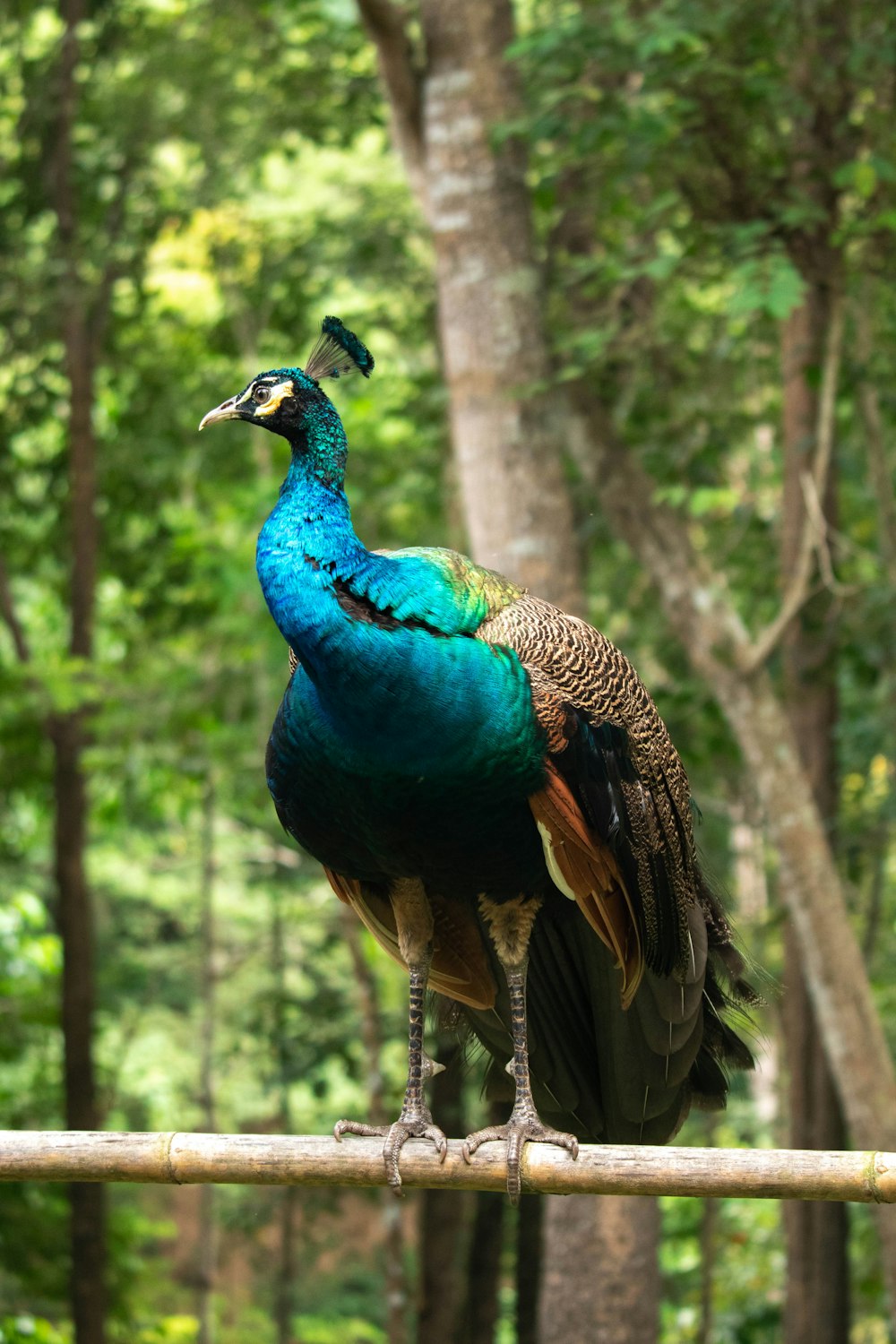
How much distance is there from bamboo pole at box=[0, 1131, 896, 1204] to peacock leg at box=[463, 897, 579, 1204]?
0.03 m

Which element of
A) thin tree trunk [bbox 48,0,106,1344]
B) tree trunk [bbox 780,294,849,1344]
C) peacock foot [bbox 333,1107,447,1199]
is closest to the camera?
peacock foot [bbox 333,1107,447,1199]

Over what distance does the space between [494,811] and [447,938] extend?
559 mm

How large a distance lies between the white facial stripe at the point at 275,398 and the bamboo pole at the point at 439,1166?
1345mm

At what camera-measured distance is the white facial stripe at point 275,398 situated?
3.00 m

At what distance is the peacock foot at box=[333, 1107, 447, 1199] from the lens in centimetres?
304

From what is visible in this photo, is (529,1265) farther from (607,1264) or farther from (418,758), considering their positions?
(418,758)

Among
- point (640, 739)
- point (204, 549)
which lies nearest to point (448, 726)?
point (640, 739)

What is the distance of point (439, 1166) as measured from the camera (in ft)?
10.0

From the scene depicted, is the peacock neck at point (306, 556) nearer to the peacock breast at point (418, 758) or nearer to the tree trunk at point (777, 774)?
the peacock breast at point (418, 758)

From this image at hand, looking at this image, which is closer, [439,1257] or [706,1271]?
[439,1257]

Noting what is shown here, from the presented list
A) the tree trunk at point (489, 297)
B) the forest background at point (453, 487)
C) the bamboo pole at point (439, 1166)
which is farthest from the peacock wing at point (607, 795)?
the tree trunk at point (489, 297)

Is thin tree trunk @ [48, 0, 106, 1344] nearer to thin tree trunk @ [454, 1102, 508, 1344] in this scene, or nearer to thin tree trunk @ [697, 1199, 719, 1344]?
thin tree trunk @ [454, 1102, 508, 1344]

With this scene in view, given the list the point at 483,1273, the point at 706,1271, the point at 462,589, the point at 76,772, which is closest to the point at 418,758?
the point at 462,589

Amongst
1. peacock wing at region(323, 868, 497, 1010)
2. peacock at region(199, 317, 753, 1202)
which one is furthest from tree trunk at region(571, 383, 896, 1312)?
peacock wing at region(323, 868, 497, 1010)
